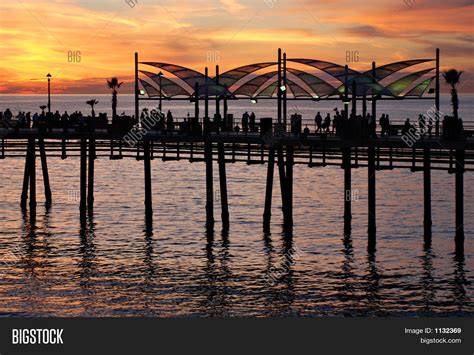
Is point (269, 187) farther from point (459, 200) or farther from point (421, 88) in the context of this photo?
point (459, 200)

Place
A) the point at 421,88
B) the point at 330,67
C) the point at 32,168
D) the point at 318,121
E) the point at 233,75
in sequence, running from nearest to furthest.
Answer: the point at 421,88, the point at 330,67, the point at 318,121, the point at 233,75, the point at 32,168

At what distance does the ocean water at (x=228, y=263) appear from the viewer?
37500 mm

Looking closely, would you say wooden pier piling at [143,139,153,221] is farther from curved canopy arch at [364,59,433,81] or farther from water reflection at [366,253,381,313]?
water reflection at [366,253,381,313]

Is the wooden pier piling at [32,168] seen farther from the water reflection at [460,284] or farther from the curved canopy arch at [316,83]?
the water reflection at [460,284]

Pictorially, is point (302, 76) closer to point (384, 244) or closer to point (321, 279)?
point (384, 244)

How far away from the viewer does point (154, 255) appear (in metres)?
47.7

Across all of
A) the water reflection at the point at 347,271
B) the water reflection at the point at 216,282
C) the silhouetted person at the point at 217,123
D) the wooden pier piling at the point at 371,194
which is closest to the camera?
the water reflection at the point at 216,282

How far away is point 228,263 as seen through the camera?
150 ft

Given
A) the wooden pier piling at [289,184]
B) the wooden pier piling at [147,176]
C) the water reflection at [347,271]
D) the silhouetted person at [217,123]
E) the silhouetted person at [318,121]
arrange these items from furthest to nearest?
the wooden pier piling at [147,176] → the silhouetted person at [318,121] → the silhouetted person at [217,123] → the wooden pier piling at [289,184] → the water reflection at [347,271]

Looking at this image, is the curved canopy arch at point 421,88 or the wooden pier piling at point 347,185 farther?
the curved canopy arch at point 421,88

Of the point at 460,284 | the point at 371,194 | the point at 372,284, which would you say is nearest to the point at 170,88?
the point at 371,194

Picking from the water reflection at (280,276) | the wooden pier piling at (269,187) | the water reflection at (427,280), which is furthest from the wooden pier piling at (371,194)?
the wooden pier piling at (269,187)

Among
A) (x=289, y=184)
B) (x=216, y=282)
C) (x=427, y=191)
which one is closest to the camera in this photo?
(x=216, y=282)

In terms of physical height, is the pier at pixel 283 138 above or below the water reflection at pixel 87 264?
above
